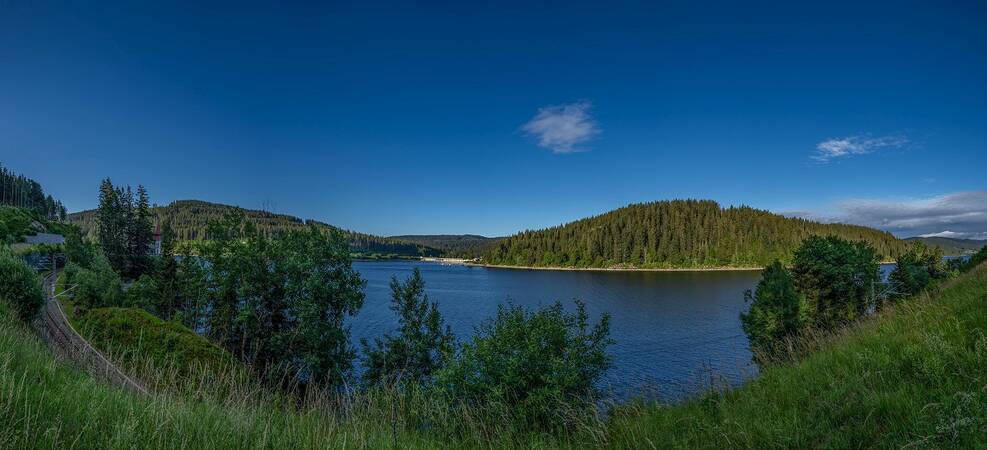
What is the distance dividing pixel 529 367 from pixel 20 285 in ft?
68.0

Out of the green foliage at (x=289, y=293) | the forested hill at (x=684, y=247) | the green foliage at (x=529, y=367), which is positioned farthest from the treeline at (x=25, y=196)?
the forested hill at (x=684, y=247)

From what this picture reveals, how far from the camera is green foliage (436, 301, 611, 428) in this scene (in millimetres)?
12586

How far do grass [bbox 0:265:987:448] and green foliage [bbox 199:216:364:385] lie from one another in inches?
658

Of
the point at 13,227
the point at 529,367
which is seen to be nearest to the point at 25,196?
the point at 13,227

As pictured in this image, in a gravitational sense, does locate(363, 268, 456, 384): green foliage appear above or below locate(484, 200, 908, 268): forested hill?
below

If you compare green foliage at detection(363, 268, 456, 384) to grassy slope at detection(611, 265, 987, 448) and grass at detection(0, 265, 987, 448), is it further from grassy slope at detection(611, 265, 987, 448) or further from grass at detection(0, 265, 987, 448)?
grassy slope at detection(611, 265, 987, 448)

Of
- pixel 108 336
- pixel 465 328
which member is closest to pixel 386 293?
pixel 465 328

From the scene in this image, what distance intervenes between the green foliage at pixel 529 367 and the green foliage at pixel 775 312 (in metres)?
20.8

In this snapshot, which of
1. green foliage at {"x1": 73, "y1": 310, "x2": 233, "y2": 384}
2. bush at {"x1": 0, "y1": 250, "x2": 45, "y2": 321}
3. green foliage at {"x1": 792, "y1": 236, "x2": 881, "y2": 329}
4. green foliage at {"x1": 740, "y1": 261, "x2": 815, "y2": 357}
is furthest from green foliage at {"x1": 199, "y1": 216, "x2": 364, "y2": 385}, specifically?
green foliage at {"x1": 792, "y1": 236, "x2": 881, "y2": 329}

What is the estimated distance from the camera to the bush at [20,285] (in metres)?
16.4

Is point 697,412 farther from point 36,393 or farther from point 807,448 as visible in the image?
point 36,393

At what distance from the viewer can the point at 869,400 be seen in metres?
4.78

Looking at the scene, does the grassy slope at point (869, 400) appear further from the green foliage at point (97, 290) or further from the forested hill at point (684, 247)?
the forested hill at point (684, 247)

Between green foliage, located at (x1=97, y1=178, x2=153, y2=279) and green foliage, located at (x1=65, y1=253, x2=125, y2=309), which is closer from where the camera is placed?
green foliage, located at (x1=65, y1=253, x2=125, y2=309)
